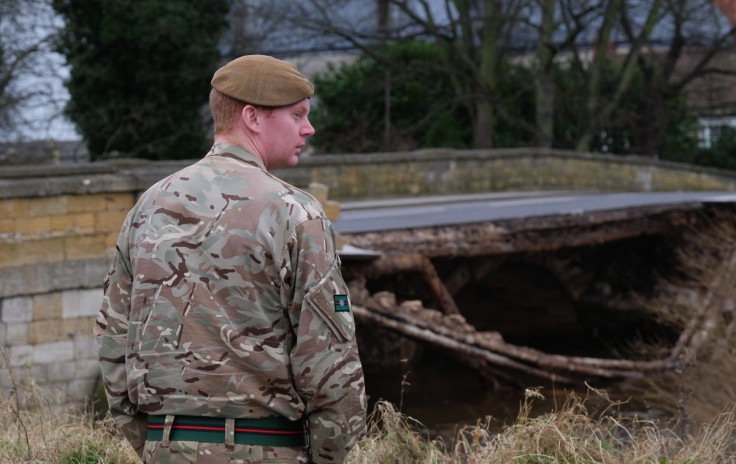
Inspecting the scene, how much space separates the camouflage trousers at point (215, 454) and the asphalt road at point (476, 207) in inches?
404

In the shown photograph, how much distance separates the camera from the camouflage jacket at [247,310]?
2.47 metres

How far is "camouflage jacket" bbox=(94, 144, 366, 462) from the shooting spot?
247cm

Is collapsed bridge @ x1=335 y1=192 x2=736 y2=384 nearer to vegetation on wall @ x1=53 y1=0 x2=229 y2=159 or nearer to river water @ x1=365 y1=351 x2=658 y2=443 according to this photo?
river water @ x1=365 y1=351 x2=658 y2=443

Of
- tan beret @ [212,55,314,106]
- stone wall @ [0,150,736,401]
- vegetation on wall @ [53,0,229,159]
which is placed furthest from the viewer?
vegetation on wall @ [53,0,229,159]

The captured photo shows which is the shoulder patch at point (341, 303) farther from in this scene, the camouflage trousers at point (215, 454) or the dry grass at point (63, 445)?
the dry grass at point (63, 445)

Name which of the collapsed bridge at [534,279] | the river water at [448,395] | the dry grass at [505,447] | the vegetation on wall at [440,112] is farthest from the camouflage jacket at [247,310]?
the vegetation on wall at [440,112]

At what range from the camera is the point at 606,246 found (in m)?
19.4

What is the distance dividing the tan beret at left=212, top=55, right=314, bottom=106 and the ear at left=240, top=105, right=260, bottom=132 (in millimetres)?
25

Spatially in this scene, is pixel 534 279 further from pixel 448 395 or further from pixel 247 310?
pixel 247 310

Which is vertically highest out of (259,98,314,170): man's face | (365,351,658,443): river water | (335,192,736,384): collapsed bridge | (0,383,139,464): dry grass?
(259,98,314,170): man's face

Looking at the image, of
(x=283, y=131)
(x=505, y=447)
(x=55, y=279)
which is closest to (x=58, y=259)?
(x=55, y=279)

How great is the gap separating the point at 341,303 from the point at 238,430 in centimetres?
40

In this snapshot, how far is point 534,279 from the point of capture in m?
22.0

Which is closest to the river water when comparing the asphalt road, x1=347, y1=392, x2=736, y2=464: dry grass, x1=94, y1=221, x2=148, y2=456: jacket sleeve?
the asphalt road
